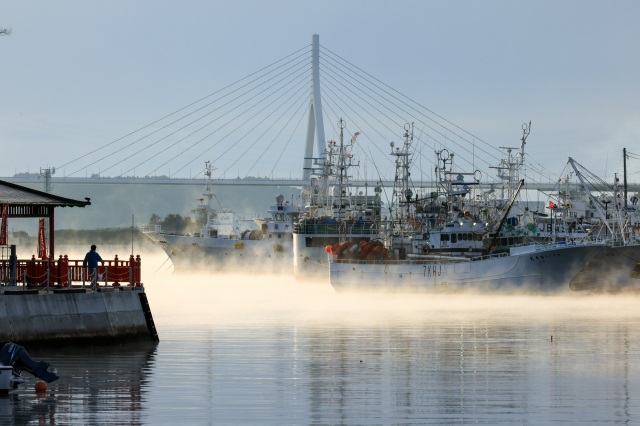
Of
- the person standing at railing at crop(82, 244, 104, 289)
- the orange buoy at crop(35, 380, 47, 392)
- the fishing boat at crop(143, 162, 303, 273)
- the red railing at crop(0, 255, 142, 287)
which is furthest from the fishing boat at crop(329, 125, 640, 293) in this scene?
the orange buoy at crop(35, 380, 47, 392)

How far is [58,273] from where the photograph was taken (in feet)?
133

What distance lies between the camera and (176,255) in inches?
5458

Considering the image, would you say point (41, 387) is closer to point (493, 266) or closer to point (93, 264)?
point (93, 264)

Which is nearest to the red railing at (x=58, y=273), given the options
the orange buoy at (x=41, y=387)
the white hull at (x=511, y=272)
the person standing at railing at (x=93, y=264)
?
the person standing at railing at (x=93, y=264)

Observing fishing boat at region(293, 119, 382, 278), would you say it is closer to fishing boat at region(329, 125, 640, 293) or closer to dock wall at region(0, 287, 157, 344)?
fishing boat at region(329, 125, 640, 293)

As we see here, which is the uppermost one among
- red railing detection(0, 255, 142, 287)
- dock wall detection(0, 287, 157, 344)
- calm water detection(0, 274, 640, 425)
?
red railing detection(0, 255, 142, 287)

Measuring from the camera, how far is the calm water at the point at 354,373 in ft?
91.2

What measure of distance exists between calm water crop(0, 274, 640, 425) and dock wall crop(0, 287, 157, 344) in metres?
0.59

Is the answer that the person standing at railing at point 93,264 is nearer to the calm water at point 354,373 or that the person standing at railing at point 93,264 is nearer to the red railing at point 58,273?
the red railing at point 58,273

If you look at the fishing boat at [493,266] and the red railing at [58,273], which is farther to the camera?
the fishing boat at [493,266]

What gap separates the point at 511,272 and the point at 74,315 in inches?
1839

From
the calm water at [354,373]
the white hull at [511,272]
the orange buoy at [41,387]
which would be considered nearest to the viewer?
the calm water at [354,373]

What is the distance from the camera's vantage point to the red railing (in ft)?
131

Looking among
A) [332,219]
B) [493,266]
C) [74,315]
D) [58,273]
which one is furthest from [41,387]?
[332,219]
